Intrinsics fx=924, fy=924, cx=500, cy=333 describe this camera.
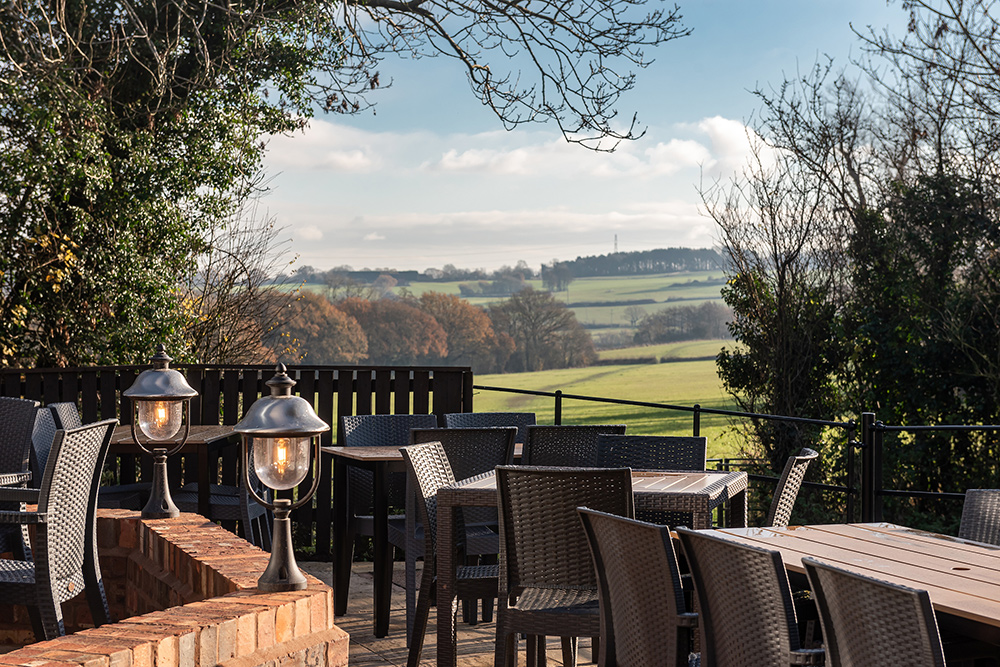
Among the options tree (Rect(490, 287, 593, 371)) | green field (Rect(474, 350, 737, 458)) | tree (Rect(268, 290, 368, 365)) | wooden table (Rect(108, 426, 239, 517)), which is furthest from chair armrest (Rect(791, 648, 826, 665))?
green field (Rect(474, 350, 737, 458))

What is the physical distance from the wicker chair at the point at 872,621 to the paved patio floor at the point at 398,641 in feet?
7.71

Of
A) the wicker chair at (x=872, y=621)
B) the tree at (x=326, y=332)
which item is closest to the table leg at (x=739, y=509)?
the wicker chair at (x=872, y=621)

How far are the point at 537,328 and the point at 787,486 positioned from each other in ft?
92.2

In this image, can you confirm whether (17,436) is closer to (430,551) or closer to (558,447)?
(430,551)

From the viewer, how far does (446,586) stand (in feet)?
11.3

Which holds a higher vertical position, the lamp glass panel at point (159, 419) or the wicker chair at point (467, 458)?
the lamp glass panel at point (159, 419)

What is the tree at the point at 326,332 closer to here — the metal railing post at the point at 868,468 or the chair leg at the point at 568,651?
the metal railing post at the point at 868,468

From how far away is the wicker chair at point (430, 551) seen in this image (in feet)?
11.4

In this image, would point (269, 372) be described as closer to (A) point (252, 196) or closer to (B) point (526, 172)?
(A) point (252, 196)

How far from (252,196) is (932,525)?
400 inches

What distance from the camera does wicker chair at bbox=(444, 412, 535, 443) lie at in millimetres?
5268

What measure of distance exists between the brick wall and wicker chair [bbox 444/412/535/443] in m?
1.89

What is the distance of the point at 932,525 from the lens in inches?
479

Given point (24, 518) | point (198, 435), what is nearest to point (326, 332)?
point (198, 435)
